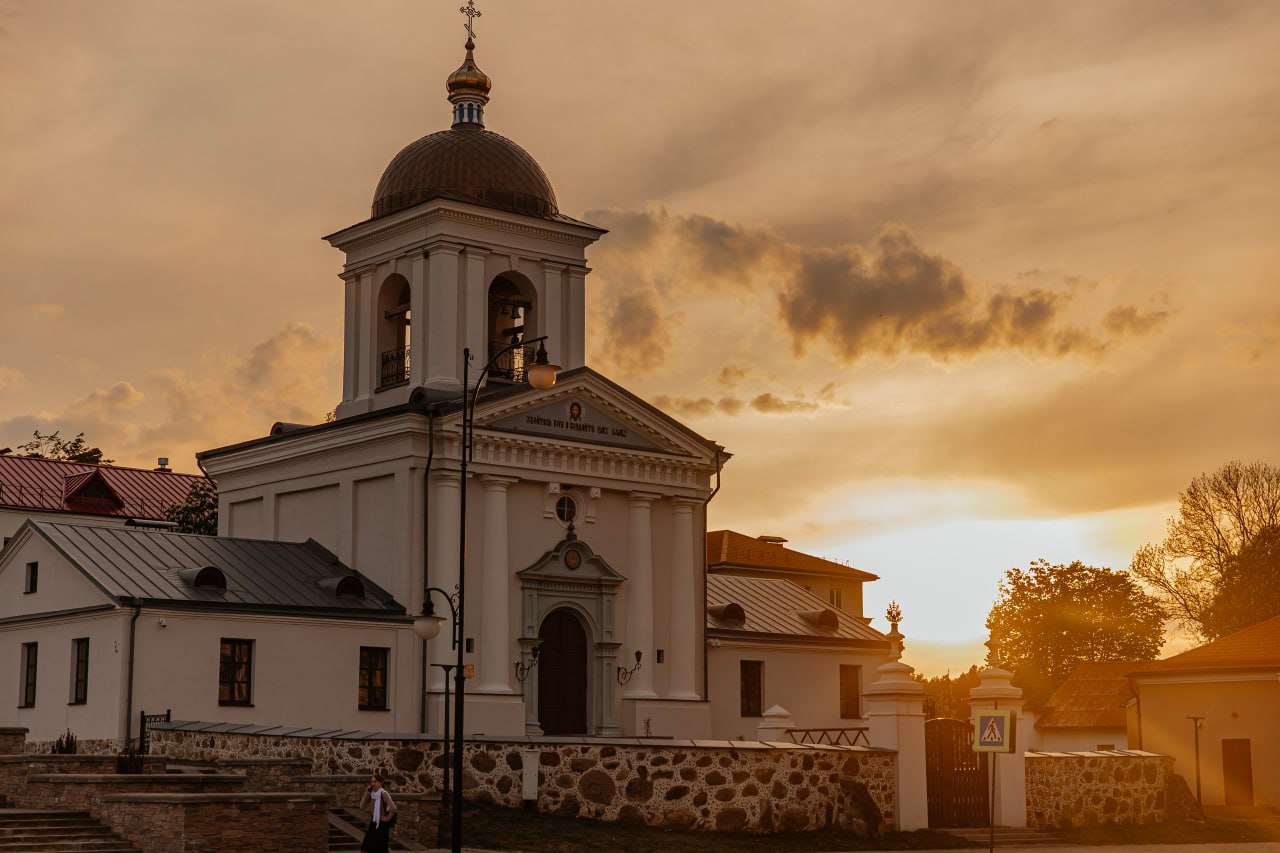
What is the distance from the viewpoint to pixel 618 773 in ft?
99.5

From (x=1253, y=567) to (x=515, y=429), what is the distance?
3834cm

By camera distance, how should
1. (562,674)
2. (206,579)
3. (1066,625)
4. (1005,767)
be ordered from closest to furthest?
1. (1005,767)
2. (206,579)
3. (562,674)
4. (1066,625)

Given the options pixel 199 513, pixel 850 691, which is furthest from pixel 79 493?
pixel 850 691

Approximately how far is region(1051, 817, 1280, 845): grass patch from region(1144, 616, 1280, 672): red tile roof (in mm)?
10477

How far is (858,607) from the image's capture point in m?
83.2

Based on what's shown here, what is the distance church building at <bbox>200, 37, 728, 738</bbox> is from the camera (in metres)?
41.1

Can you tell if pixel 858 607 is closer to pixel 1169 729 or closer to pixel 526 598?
pixel 1169 729

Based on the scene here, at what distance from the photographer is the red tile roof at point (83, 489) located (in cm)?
7719

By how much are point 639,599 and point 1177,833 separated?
45.7 ft

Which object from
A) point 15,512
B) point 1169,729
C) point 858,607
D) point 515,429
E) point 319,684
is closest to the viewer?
point 319,684

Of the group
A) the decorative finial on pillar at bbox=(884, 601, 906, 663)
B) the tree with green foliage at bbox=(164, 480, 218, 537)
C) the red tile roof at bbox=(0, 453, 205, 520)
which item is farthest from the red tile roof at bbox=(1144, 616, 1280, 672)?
the red tile roof at bbox=(0, 453, 205, 520)

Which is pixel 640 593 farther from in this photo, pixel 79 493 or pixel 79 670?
pixel 79 493

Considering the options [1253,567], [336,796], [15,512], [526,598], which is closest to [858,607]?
[1253,567]

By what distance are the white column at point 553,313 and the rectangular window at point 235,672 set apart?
11.8 metres
